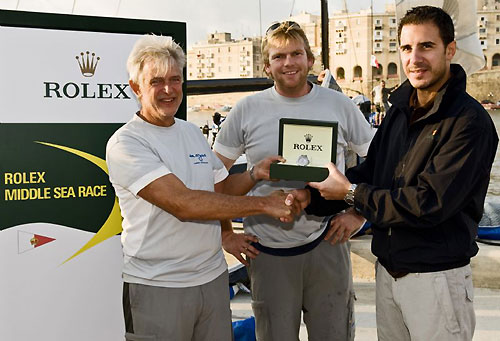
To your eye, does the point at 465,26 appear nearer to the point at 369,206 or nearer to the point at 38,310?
the point at 369,206

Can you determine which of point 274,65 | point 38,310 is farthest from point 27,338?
point 274,65

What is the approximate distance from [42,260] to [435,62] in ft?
5.96

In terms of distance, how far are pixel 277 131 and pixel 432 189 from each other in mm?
932

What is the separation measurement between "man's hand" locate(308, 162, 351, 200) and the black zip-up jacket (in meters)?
0.13

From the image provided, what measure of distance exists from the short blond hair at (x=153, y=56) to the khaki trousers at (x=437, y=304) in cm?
126

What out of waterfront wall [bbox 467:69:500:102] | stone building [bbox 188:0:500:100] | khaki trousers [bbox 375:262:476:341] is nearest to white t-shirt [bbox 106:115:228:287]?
khaki trousers [bbox 375:262:476:341]

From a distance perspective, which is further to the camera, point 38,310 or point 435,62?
point 38,310

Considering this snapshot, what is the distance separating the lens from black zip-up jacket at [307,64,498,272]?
7.04 ft

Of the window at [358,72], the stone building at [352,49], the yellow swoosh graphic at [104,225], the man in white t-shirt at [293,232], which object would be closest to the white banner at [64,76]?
the yellow swoosh graphic at [104,225]

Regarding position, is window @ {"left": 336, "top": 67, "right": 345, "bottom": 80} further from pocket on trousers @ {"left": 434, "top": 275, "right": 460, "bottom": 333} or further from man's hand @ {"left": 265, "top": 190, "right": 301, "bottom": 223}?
pocket on trousers @ {"left": 434, "top": 275, "right": 460, "bottom": 333}

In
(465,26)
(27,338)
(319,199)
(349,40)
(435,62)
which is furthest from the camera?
(349,40)

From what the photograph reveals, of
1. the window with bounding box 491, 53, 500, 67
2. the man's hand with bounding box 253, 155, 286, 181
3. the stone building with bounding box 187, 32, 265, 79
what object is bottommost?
the man's hand with bounding box 253, 155, 286, 181

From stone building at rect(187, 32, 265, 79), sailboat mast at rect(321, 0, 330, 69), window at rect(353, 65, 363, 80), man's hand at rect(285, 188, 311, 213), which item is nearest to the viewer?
man's hand at rect(285, 188, 311, 213)

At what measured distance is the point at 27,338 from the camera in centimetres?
→ 260
